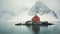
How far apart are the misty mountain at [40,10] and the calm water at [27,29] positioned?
21 centimetres

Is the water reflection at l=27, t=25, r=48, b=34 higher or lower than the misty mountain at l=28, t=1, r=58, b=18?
lower

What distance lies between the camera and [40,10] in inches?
108

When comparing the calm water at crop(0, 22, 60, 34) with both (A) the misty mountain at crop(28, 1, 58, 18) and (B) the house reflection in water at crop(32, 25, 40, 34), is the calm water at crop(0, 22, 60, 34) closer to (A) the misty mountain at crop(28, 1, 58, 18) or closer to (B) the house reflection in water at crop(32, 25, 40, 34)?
(B) the house reflection in water at crop(32, 25, 40, 34)

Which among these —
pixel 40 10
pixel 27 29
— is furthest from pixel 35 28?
pixel 40 10

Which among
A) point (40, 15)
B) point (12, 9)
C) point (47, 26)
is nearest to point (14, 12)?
point (12, 9)

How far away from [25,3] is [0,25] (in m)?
0.59

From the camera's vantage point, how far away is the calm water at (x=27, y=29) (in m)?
2.63

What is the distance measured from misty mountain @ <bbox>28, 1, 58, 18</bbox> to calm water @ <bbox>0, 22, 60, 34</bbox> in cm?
21

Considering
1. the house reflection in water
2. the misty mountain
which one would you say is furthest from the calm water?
the misty mountain

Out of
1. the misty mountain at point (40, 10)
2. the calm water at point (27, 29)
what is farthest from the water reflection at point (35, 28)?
the misty mountain at point (40, 10)

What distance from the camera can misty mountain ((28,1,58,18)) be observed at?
8.93 feet

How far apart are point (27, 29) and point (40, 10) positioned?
0.42 metres

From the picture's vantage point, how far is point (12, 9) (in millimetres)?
2750

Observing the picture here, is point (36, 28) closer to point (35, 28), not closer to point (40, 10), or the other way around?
point (35, 28)
